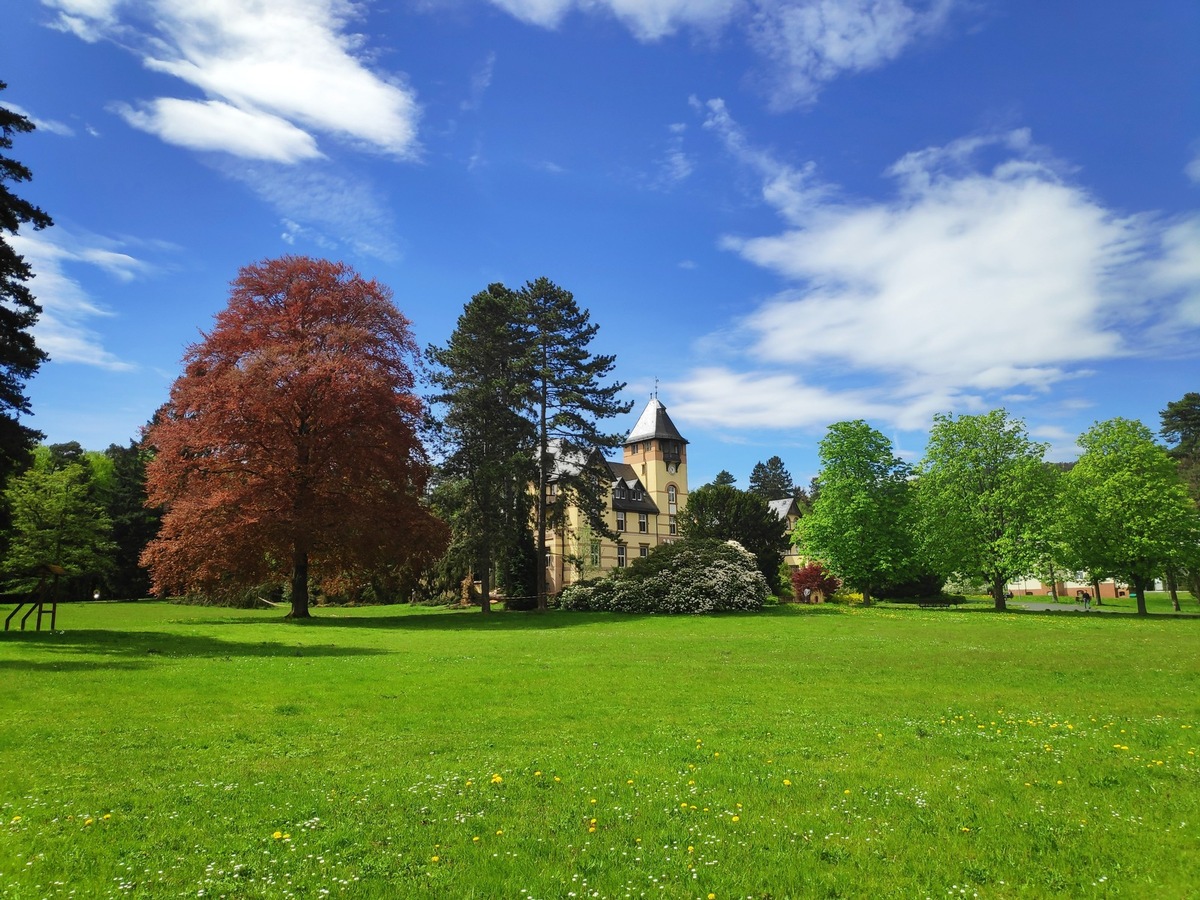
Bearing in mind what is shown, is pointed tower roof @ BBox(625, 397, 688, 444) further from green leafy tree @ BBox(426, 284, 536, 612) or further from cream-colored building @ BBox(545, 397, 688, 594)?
green leafy tree @ BBox(426, 284, 536, 612)

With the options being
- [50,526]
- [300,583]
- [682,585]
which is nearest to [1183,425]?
[682,585]

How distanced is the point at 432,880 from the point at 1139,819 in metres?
6.26

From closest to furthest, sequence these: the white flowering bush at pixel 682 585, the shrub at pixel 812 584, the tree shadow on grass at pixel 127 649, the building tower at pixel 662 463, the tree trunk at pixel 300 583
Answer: the tree shadow on grass at pixel 127 649 < the tree trunk at pixel 300 583 < the white flowering bush at pixel 682 585 < the shrub at pixel 812 584 < the building tower at pixel 662 463

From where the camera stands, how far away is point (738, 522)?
224ft

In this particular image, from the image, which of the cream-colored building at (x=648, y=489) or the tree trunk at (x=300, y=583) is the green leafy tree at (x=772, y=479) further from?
the tree trunk at (x=300, y=583)

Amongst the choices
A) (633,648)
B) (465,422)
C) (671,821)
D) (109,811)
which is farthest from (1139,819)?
(465,422)

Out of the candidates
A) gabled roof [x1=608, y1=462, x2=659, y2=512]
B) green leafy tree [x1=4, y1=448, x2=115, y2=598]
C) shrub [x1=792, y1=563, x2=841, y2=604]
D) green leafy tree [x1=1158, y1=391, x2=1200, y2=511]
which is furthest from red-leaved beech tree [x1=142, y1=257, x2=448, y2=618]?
green leafy tree [x1=1158, y1=391, x2=1200, y2=511]

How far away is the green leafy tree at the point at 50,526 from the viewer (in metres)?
49.2

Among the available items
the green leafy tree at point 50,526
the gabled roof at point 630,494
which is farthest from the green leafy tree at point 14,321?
the gabled roof at point 630,494

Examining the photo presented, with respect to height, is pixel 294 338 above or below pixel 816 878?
above

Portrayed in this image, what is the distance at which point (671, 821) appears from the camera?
21.7 ft

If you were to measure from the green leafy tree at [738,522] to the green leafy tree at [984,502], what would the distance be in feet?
→ 61.2

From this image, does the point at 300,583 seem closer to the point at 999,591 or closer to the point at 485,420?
the point at 485,420

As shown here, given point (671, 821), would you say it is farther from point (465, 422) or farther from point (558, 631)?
point (465, 422)
